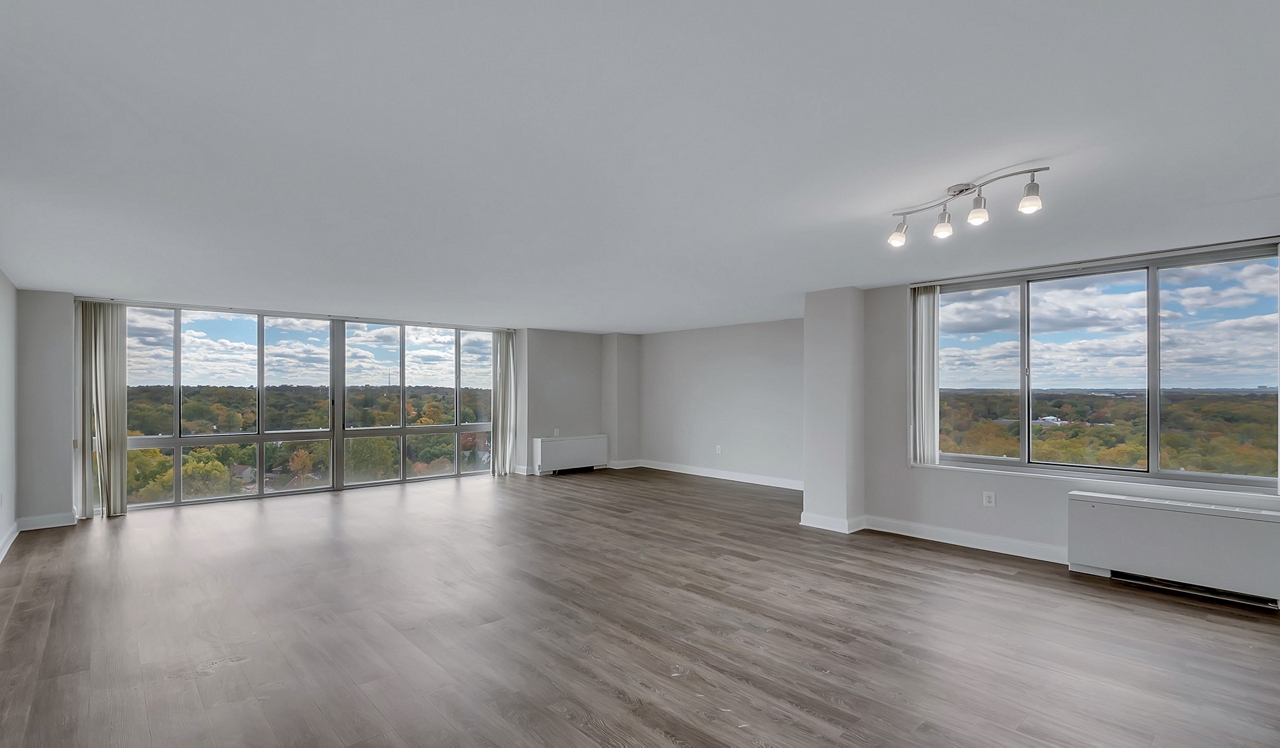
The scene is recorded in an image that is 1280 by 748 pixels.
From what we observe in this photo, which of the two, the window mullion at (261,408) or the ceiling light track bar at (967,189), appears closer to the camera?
the ceiling light track bar at (967,189)

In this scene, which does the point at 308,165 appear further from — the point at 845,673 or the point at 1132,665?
the point at 1132,665

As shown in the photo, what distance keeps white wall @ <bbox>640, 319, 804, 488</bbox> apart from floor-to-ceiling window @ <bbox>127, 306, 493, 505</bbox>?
2.83 metres

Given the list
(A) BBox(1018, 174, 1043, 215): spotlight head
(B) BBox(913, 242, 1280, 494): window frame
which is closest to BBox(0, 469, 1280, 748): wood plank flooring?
(B) BBox(913, 242, 1280, 494): window frame

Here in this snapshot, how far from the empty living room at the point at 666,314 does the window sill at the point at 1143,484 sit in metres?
0.04

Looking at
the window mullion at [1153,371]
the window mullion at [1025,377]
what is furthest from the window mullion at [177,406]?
the window mullion at [1153,371]

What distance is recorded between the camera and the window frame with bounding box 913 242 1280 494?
4.13 m

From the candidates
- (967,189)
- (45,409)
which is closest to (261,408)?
(45,409)

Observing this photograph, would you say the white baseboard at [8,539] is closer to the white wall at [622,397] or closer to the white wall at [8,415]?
the white wall at [8,415]

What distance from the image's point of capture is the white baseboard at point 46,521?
5.72 m

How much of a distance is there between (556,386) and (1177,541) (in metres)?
7.70

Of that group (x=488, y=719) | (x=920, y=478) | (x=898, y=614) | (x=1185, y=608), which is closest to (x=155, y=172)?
(x=488, y=719)

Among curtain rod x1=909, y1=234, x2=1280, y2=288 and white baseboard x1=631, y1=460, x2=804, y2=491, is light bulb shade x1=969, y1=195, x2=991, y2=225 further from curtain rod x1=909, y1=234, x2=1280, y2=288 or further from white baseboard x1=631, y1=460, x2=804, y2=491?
white baseboard x1=631, y1=460, x2=804, y2=491

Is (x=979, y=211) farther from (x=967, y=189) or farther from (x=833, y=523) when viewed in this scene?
(x=833, y=523)

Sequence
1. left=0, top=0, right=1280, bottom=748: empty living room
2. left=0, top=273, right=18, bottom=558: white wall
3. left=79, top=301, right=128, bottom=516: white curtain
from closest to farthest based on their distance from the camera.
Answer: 1. left=0, top=0, right=1280, bottom=748: empty living room
2. left=0, top=273, right=18, bottom=558: white wall
3. left=79, top=301, right=128, bottom=516: white curtain
